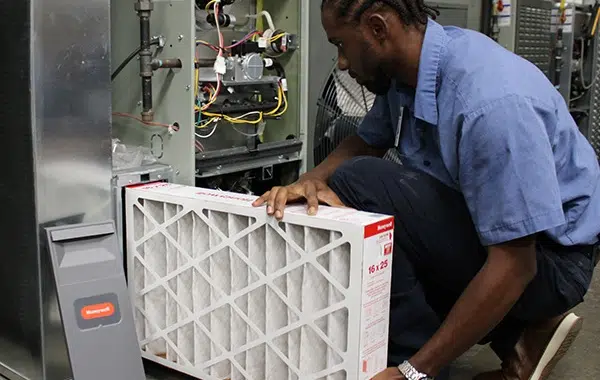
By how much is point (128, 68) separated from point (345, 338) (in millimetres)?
997

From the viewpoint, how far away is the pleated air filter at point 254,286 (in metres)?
1.31

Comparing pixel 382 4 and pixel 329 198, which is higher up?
pixel 382 4

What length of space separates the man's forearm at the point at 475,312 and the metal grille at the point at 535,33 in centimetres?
230

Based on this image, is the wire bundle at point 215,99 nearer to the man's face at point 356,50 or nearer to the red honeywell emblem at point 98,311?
the man's face at point 356,50

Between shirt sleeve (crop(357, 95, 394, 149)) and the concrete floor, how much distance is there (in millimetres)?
608

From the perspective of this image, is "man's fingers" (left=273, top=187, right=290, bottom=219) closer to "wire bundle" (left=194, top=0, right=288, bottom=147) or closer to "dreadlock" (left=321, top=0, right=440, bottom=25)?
"dreadlock" (left=321, top=0, right=440, bottom=25)

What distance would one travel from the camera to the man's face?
1.36 metres

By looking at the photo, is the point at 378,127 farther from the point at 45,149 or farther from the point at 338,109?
the point at 45,149

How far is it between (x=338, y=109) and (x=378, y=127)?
1.57 ft

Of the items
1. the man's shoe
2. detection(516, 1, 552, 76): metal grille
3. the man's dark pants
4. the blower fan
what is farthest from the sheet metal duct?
detection(516, 1, 552, 76): metal grille

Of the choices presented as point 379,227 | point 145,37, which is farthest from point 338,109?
point 379,227

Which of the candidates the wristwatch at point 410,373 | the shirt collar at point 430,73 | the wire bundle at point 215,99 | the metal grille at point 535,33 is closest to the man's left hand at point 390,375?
the wristwatch at point 410,373

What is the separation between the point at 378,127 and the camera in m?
1.78

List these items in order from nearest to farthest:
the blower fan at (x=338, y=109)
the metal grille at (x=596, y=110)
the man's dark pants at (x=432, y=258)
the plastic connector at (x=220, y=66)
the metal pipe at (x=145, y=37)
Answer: the man's dark pants at (x=432, y=258), the metal pipe at (x=145, y=37), the plastic connector at (x=220, y=66), the blower fan at (x=338, y=109), the metal grille at (x=596, y=110)
